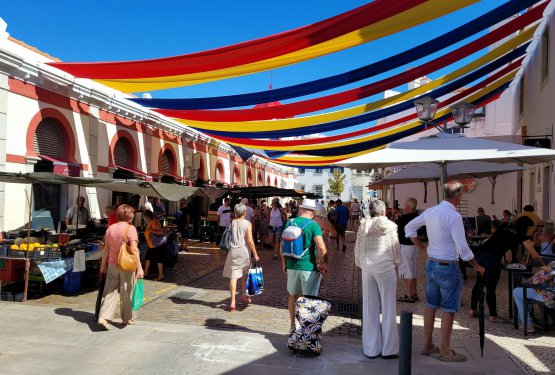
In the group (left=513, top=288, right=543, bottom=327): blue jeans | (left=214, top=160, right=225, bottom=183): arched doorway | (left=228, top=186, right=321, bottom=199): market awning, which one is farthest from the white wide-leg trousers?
(left=214, top=160, right=225, bottom=183): arched doorway

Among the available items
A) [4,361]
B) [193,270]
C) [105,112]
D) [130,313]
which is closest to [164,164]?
[105,112]

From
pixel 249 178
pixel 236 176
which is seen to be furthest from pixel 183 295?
pixel 249 178

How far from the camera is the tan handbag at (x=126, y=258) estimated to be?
227 inches

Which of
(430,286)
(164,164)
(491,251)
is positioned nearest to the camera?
(430,286)

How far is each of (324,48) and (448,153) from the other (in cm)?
312

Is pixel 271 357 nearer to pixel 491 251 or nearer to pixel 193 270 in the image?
pixel 491 251

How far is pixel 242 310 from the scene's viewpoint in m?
6.88

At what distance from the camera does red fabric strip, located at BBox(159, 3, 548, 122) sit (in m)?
8.90

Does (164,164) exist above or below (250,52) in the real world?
below

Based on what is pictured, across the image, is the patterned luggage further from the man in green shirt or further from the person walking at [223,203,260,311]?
the person walking at [223,203,260,311]

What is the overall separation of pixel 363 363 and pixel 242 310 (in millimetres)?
2605

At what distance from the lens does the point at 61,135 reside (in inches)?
487

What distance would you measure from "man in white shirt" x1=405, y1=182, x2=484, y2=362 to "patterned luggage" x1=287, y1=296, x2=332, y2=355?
3.83ft

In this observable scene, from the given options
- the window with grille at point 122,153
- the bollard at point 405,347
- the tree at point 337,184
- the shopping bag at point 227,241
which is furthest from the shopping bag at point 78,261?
the tree at point 337,184
